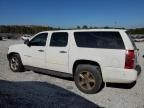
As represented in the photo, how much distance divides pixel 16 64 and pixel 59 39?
2.63m

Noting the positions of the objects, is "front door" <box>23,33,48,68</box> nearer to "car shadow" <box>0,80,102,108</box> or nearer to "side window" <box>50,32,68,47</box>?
"side window" <box>50,32,68,47</box>

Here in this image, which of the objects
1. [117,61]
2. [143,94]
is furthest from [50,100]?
[143,94]

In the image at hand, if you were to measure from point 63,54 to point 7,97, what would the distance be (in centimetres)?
229

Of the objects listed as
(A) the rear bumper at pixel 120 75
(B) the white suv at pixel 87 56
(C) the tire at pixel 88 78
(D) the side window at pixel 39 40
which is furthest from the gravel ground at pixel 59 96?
(D) the side window at pixel 39 40

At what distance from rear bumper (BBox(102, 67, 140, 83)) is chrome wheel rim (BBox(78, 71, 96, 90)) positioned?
1.54 feet

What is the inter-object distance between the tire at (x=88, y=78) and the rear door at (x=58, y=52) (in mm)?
590

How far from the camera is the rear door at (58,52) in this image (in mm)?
6910

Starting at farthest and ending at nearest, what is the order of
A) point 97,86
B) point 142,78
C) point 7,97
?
point 142,78
point 97,86
point 7,97

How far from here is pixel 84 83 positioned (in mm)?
6508

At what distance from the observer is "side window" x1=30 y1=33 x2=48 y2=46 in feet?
25.5

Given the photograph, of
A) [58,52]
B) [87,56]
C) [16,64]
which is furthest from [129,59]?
[16,64]

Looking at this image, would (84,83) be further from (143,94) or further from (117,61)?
(143,94)

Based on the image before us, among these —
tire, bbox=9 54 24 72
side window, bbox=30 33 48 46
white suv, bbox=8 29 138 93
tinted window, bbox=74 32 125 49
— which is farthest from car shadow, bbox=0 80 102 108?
tire, bbox=9 54 24 72

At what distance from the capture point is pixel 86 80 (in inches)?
254
